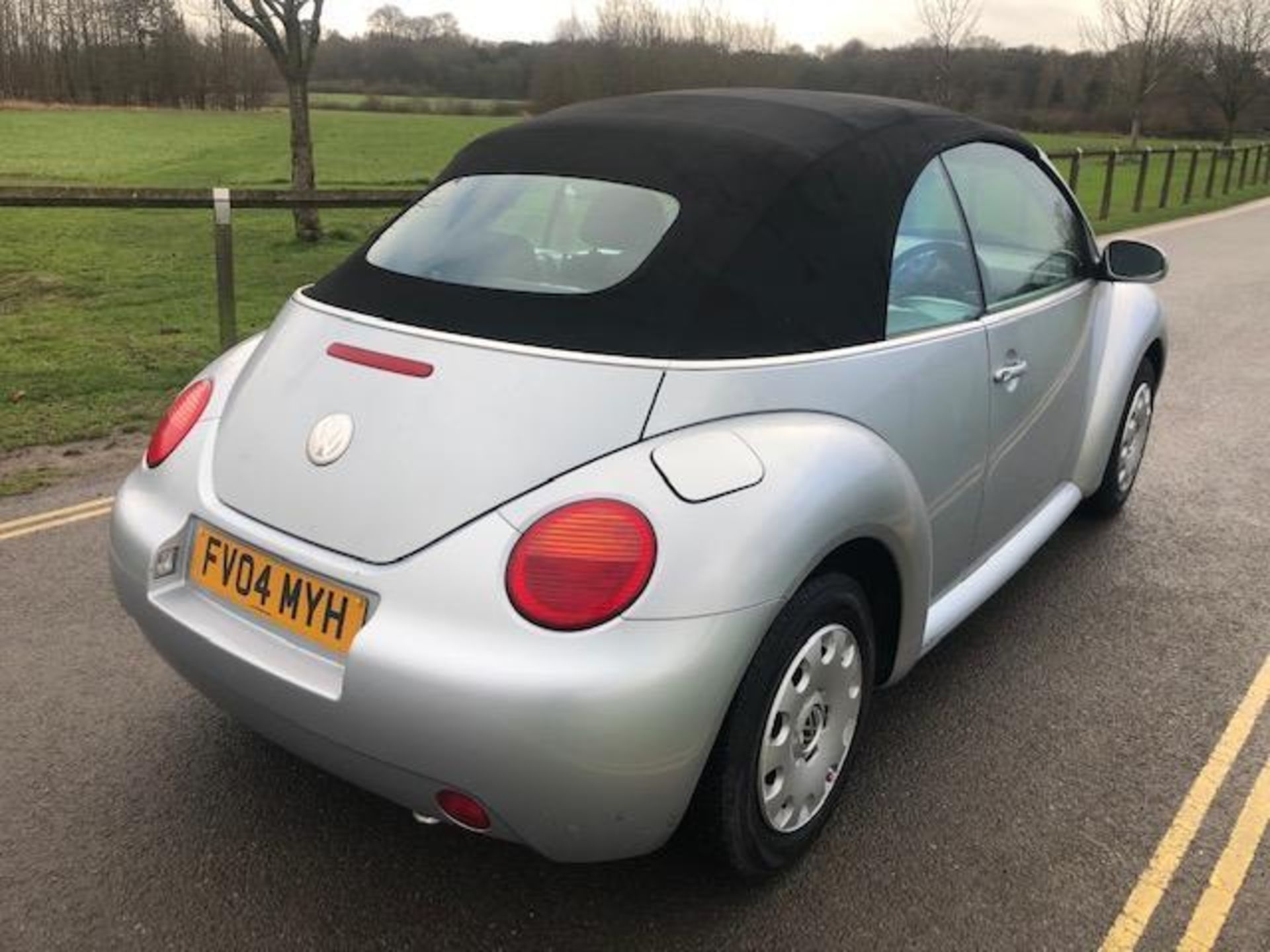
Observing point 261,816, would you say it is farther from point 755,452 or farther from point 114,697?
point 755,452

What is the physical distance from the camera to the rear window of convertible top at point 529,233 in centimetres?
255

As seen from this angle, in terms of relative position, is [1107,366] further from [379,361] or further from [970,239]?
[379,361]

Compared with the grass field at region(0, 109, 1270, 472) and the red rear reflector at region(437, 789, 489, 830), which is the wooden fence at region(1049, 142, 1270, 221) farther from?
the red rear reflector at region(437, 789, 489, 830)

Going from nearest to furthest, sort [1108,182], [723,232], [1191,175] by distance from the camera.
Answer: [723,232] < [1108,182] < [1191,175]

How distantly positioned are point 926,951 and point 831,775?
1.41ft

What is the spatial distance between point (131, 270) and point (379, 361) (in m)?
11.0

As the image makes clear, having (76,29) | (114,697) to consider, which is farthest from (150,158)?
(76,29)

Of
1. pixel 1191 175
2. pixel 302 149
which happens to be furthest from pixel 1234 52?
pixel 302 149

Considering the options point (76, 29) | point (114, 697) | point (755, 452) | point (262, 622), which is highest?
point (76, 29)

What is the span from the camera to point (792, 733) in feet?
7.82

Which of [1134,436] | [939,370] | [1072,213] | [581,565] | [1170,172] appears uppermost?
[1072,213]

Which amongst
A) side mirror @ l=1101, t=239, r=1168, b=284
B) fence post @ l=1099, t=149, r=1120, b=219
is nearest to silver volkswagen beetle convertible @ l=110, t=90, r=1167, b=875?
side mirror @ l=1101, t=239, r=1168, b=284

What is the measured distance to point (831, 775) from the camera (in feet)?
8.43

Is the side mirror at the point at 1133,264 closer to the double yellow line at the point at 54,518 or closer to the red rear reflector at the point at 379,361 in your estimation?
the red rear reflector at the point at 379,361
